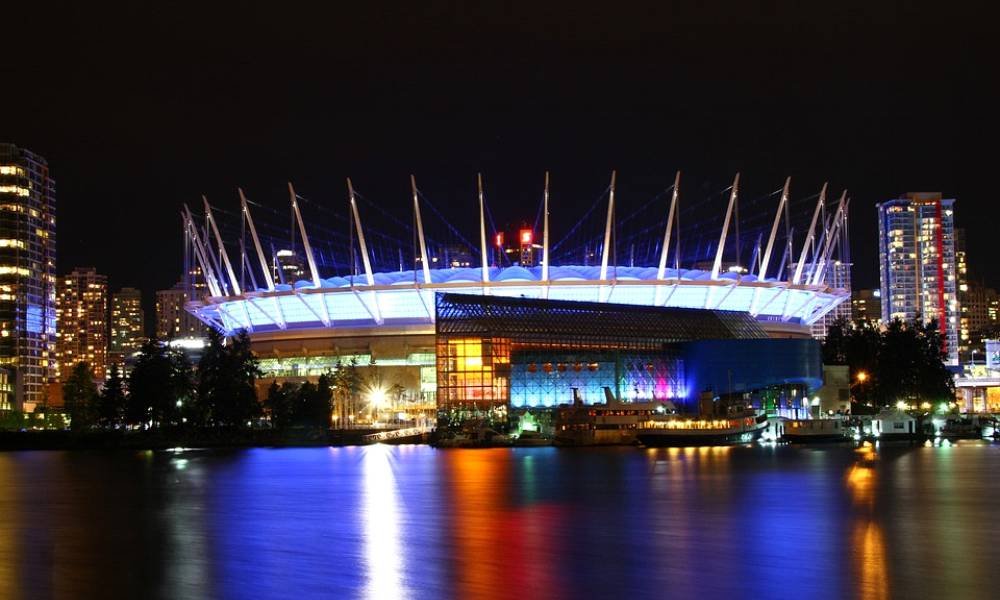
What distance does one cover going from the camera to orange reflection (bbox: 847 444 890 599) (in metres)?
29.9

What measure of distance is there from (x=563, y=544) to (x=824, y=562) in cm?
767

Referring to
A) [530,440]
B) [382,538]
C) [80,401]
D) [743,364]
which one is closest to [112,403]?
[80,401]

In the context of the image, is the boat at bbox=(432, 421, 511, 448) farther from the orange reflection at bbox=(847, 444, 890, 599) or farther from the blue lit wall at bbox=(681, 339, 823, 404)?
the orange reflection at bbox=(847, 444, 890, 599)

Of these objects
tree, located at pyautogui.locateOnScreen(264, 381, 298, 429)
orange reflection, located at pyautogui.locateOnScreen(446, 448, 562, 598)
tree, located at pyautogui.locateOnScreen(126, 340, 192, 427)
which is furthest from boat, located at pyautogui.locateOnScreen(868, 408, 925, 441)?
tree, located at pyautogui.locateOnScreen(126, 340, 192, 427)

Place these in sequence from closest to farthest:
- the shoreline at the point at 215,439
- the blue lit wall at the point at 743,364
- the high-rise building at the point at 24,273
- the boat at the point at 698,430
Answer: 1. the boat at the point at 698,430
2. the shoreline at the point at 215,439
3. the blue lit wall at the point at 743,364
4. the high-rise building at the point at 24,273

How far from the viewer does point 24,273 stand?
600 feet

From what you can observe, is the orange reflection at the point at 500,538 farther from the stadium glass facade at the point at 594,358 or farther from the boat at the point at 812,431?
the boat at the point at 812,431

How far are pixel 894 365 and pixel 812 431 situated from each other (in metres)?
28.3

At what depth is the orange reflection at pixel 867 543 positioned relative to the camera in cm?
2988

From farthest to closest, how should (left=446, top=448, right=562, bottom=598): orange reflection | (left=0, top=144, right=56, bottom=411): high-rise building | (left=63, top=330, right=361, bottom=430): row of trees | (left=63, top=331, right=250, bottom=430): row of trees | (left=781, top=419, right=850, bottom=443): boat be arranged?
(left=0, top=144, right=56, bottom=411): high-rise building, (left=63, top=330, right=361, bottom=430): row of trees, (left=63, top=331, right=250, bottom=430): row of trees, (left=781, top=419, right=850, bottom=443): boat, (left=446, top=448, right=562, bottom=598): orange reflection

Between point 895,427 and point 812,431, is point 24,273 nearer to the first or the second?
point 812,431

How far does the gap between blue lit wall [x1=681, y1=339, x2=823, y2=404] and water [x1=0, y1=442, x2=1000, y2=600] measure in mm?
39142

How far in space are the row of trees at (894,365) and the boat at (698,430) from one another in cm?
3115

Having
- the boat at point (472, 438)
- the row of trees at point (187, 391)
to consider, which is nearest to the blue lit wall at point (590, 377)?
the boat at point (472, 438)
